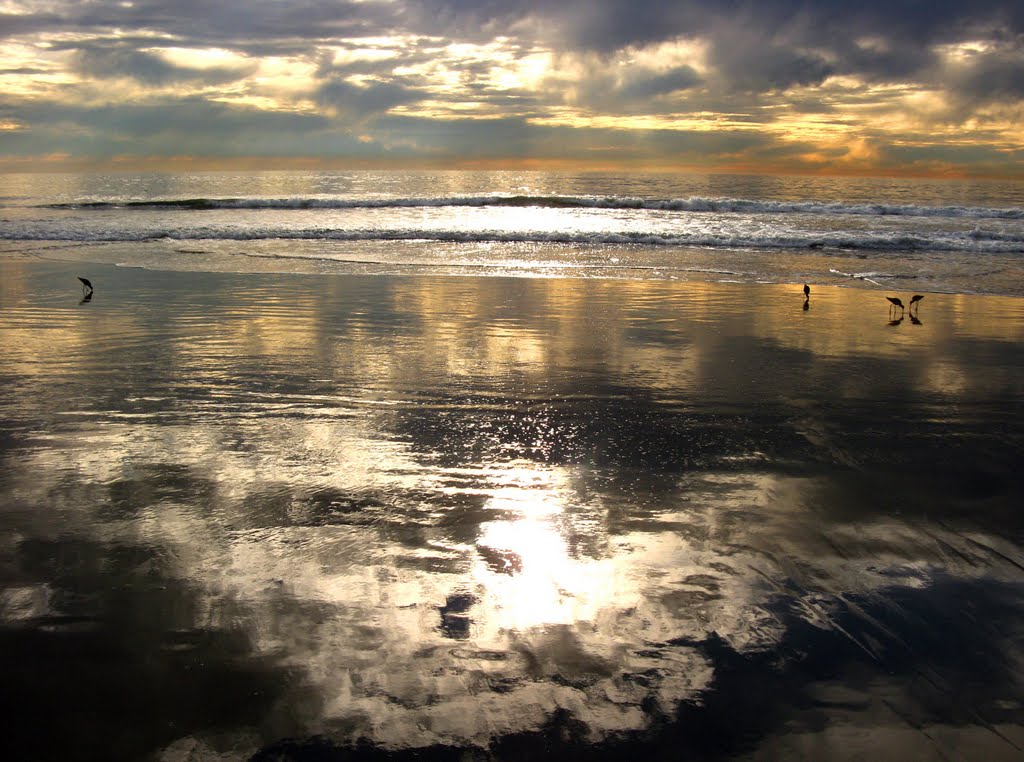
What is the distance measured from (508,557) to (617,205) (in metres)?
39.7

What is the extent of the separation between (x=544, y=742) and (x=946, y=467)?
14.0ft

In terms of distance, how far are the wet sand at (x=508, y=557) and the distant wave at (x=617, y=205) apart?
3250cm

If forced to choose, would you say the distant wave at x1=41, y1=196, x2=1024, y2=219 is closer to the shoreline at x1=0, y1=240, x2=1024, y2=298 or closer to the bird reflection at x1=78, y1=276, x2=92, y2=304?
the shoreline at x1=0, y1=240, x2=1024, y2=298

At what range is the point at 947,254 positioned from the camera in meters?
22.5

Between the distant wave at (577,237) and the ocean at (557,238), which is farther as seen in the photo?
the distant wave at (577,237)

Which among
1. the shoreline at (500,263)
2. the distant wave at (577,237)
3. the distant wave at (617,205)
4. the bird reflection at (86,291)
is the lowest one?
the bird reflection at (86,291)

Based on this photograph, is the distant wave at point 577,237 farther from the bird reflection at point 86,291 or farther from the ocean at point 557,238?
the bird reflection at point 86,291

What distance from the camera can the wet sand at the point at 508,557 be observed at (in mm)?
2955

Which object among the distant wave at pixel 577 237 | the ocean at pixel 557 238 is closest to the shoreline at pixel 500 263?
the ocean at pixel 557 238

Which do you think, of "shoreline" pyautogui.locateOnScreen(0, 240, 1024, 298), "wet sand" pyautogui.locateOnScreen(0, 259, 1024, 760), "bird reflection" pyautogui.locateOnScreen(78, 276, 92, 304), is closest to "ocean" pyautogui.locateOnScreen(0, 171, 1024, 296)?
"shoreline" pyautogui.locateOnScreen(0, 240, 1024, 298)

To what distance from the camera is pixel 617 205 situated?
41969 mm

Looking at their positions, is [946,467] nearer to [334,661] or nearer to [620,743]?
[620,743]

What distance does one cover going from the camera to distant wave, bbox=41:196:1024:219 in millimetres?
37406

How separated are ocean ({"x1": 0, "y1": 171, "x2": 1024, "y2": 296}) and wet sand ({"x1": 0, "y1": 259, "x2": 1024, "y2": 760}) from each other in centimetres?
999
